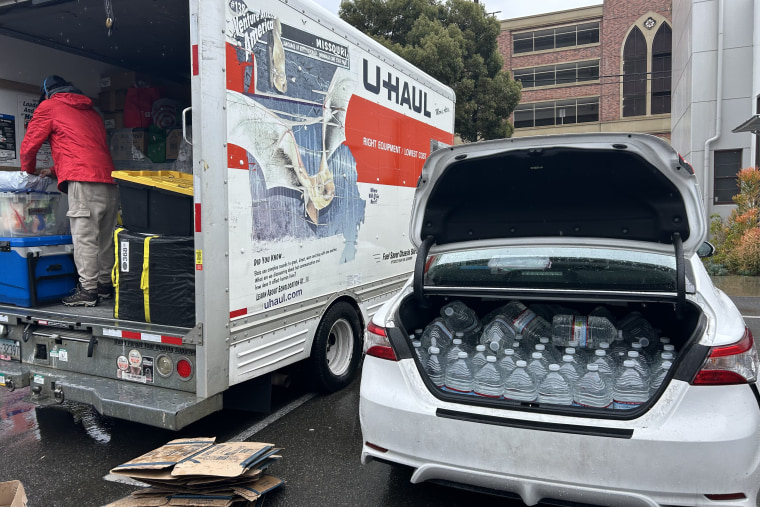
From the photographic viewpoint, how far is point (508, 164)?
331cm

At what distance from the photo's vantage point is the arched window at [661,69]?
113 feet

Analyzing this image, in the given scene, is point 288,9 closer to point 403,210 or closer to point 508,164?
point 508,164

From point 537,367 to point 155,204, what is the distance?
2.77 metres

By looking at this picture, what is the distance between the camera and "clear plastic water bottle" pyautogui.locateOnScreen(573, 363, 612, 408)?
107 inches

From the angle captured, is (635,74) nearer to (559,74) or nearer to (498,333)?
(559,74)

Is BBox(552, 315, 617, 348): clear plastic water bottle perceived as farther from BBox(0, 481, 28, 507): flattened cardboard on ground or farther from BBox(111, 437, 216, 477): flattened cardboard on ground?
BBox(0, 481, 28, 507): flattened cardboard on ground

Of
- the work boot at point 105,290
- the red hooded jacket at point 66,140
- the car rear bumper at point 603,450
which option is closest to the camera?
the car rear bumper at point 603,450

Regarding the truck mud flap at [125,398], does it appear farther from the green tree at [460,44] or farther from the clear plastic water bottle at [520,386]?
the green tree at [460,44]

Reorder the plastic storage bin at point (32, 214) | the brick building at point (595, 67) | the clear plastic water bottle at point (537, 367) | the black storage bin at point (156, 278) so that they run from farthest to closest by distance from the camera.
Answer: the brick building at point (595, 67) → the plastic storage bin at point (32, 214) → the black storage bin at point (156, 278) → the clear plastic water bottle at point (537, 367)

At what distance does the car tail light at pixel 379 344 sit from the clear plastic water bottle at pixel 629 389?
3.56ft

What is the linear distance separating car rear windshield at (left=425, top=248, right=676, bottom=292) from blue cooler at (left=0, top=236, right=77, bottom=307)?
10.5 ft

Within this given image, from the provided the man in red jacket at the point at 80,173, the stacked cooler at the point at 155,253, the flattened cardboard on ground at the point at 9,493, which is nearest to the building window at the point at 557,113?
the man in red jacket at the point at 80,173

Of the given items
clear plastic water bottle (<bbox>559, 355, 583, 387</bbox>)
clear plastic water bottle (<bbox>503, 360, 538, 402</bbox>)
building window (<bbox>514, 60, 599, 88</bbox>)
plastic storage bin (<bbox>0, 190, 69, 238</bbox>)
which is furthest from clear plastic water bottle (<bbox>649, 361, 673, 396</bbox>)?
building window (<bbox>514, 60, 599, 88</bbox>)

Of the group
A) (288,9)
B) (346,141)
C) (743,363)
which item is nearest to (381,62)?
(346,141)
